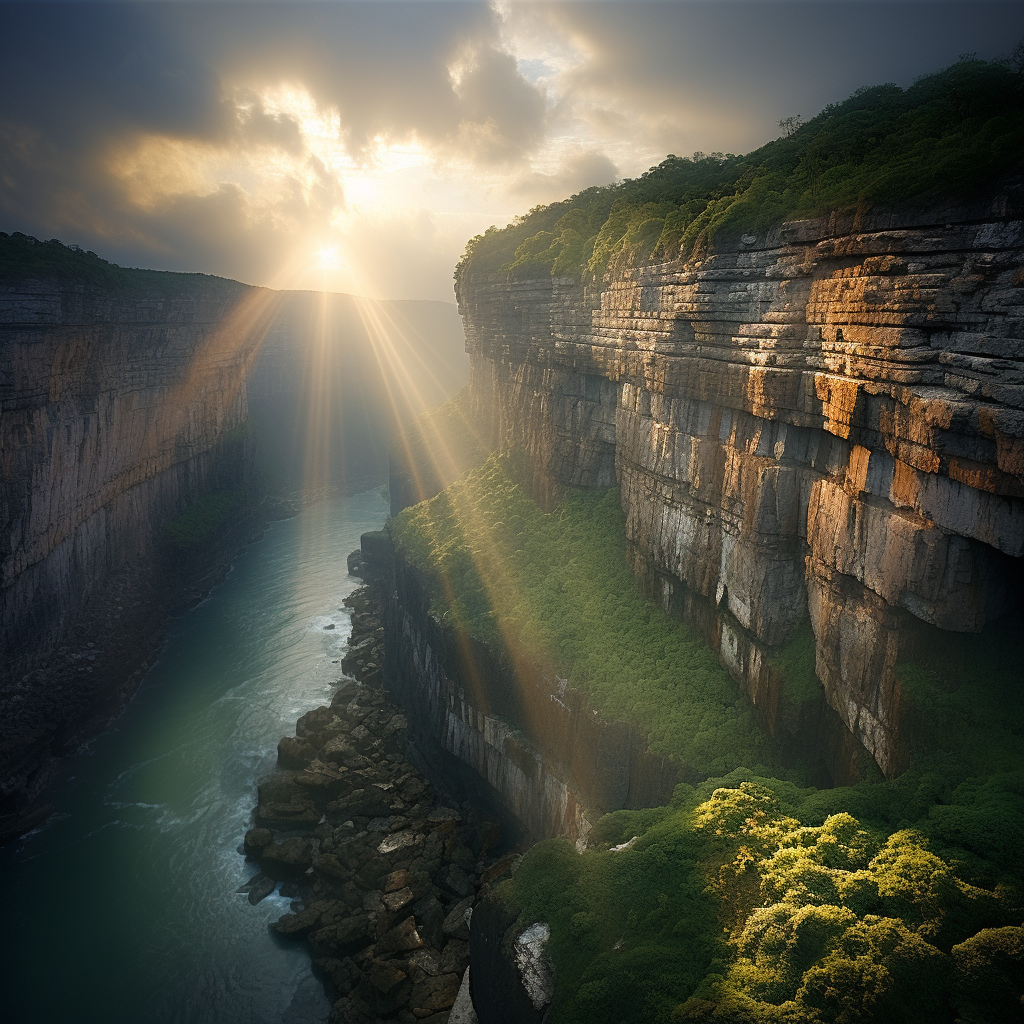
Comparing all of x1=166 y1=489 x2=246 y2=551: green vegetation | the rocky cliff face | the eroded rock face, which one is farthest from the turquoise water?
the eroded rock face

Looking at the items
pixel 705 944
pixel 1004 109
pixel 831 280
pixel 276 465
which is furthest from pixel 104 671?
pixel 276 465

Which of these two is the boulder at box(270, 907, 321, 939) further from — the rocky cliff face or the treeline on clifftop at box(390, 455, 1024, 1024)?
the rocky cliff face

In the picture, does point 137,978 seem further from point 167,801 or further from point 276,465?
point 276,465

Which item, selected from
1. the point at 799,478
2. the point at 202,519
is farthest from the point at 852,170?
the point at 202,519

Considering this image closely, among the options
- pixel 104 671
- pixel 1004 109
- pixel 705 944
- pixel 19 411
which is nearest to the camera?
pixel 705 944

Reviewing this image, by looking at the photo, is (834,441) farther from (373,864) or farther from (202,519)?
(202,519)

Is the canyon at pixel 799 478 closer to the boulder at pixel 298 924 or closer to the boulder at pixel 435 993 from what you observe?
the boulder at pixel 435 993

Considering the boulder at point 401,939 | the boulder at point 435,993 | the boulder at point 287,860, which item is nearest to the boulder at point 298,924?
the boulder at point 287,860
